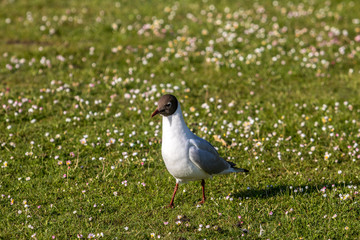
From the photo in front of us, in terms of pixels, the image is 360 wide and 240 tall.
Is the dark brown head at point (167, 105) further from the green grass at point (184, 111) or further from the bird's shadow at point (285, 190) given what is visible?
the bird's shadow at point (285, 190)

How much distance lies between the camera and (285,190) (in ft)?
24.0

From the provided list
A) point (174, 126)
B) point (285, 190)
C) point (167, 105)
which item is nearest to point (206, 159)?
point (174, 126)

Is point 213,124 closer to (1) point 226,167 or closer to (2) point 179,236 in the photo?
(1) point 226,167

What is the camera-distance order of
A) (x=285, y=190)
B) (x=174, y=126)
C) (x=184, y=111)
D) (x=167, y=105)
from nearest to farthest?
(x=167, y=105), (x=174, y=126), (x=285, y=190), (x=184, y=111)

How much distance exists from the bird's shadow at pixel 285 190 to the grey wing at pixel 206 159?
64 cm

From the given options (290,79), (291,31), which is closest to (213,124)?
(290,79)

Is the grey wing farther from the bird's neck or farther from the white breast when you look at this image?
the bird's neck

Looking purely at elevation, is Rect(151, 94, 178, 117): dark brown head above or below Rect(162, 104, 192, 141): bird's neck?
above

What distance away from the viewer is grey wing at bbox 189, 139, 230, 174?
260 inches

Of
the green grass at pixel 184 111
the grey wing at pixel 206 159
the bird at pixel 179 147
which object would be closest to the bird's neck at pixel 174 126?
the bird at pixel 179 147

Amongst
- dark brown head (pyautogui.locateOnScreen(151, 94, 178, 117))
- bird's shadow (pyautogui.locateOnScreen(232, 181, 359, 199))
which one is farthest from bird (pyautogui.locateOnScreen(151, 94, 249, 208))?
bird's shadow (pyautogui.locateOnScreen(232, 181, 359, 199))

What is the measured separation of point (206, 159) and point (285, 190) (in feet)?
5.03

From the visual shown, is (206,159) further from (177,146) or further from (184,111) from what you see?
(184,111)

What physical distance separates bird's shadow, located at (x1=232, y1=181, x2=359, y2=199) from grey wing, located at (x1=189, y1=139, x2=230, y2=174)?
0.64m
